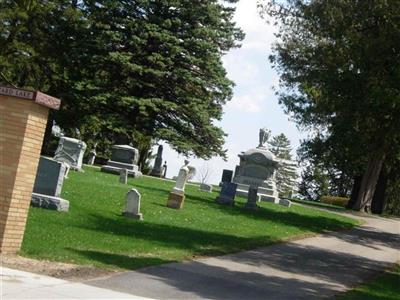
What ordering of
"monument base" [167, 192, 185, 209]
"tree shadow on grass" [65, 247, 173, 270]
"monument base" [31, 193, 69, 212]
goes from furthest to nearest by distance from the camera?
"monument base" [167, 192, 185, 209]
"monument base" [31, 193, 69, 212]
"tree shadow on grass" [65, 247, 173, 270]

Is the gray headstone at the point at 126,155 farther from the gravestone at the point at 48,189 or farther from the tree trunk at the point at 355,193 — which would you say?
the gravestone at the point at 48,189

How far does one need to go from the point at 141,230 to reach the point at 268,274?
379 cm

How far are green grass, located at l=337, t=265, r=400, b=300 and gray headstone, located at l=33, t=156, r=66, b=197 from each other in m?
7.05

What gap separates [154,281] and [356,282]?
5.12 metres

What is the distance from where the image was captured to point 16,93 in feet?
33.5

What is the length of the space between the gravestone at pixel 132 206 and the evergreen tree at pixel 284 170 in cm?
3046

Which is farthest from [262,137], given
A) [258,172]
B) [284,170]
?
[284,170]

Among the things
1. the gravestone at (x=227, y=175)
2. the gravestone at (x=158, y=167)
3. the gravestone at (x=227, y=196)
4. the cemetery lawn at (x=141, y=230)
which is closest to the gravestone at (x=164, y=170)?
the gravestone at (x=158, y=167)

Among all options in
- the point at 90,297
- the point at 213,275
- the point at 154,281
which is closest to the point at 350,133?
the point at 213,275

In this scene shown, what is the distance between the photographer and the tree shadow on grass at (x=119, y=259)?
10.7 metres

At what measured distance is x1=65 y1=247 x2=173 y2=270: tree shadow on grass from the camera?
10.7m

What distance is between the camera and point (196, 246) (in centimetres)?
1416

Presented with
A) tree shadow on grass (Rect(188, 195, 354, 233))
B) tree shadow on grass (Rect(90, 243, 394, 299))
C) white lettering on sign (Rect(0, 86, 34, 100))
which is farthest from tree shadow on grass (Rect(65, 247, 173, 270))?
tree shadow on grass (Rect(188, 195, 354, 233))

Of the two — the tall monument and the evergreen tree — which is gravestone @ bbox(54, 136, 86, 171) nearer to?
the tall monument
